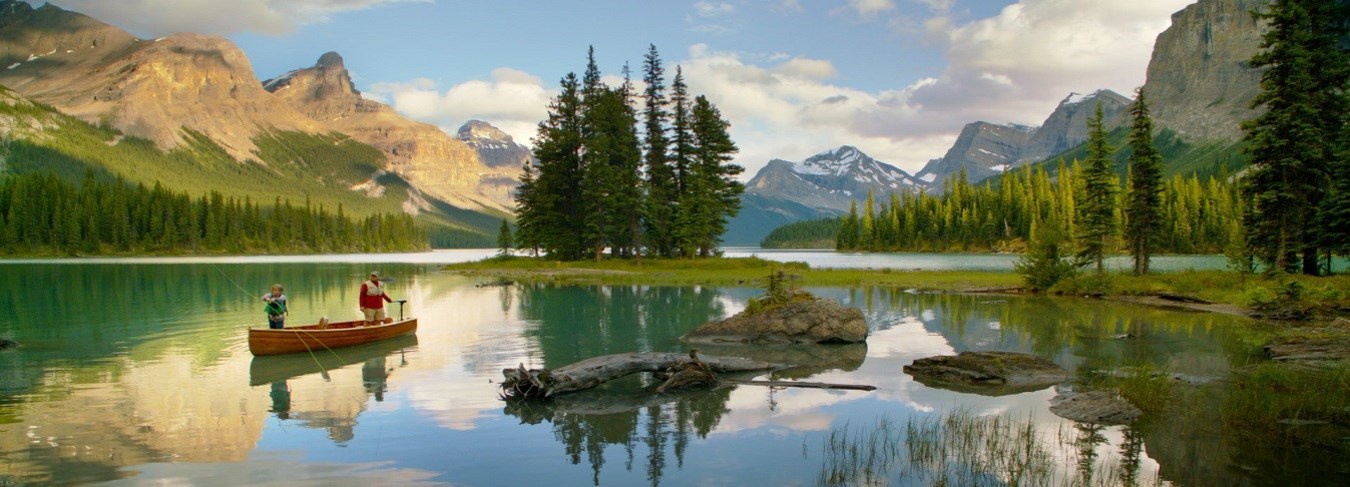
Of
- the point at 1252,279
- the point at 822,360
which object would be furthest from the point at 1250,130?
the point at 822,360

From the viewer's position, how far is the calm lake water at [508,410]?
10555 millimetres

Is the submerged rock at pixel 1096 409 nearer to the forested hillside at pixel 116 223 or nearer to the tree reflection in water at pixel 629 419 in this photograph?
the tree reflection in water at pixel 629 419

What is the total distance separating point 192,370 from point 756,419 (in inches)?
608

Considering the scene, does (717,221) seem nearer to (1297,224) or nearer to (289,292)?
(289,292)

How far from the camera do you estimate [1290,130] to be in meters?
33.7

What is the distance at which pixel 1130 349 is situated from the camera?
21.7 metres

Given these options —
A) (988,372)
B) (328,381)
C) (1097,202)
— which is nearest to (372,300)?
(328,381)

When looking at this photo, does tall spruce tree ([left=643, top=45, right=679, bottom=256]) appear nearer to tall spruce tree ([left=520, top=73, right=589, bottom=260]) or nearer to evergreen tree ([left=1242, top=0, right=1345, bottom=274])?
tall spruce tree ([left=520, top=73, right=589, bottom=260])

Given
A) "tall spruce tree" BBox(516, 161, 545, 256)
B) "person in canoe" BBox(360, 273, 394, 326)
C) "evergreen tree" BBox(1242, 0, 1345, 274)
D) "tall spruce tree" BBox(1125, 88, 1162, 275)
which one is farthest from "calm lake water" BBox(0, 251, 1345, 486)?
"tall spruce tree" BBox(516, 161, 545, 256)

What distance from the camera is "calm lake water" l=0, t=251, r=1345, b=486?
10555 millimetres

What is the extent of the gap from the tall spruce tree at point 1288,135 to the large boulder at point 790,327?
2381cm

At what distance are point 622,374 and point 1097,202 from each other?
4001 cm

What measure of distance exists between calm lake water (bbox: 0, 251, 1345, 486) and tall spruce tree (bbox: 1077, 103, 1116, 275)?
502 inches

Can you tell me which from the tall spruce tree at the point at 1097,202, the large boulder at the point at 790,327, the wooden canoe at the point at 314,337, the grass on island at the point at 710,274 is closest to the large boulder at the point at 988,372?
the large boulder at the point at 790,327
